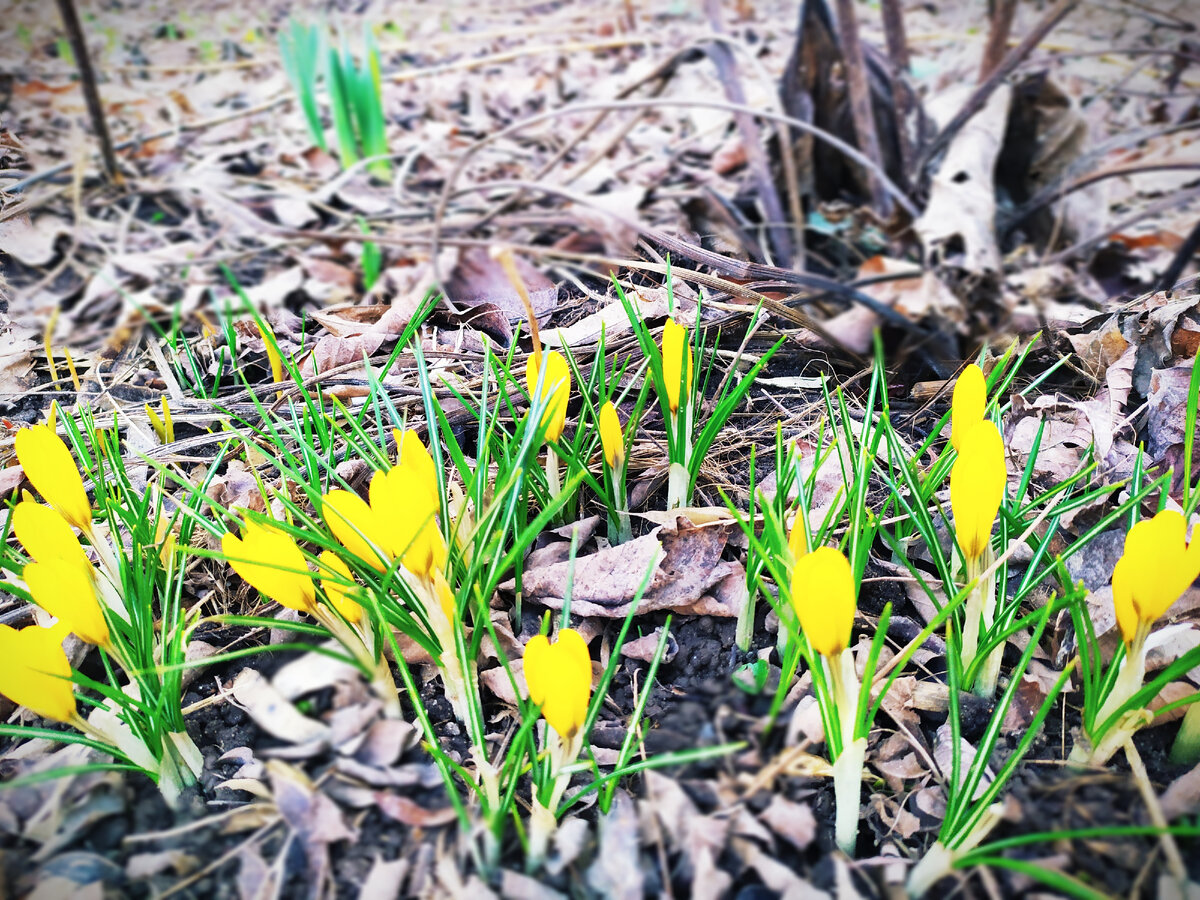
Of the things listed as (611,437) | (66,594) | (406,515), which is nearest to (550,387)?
(611,437)

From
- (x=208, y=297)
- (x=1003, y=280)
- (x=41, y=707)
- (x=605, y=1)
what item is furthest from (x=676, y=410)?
(x=605, y=1)

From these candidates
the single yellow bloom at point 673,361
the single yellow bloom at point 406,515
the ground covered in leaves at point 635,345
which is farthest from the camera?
the single yellow bloom at point 673,361

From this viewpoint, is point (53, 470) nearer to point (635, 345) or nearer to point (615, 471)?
point (615, 471)

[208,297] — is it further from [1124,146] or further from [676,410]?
[1124,146]

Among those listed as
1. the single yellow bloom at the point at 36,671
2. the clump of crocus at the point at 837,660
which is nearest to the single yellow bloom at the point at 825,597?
the clump of crocus at the point at 837,660

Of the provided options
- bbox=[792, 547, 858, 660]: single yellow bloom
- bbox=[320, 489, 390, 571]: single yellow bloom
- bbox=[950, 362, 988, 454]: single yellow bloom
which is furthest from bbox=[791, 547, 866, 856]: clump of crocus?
bbox=[320, 489, 390, 571]: single yellow bloom

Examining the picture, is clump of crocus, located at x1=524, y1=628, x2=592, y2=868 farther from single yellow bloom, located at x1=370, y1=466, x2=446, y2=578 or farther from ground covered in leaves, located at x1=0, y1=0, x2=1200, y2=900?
single yellow bloom, located at x1=370, y1=466, x2=446, y2=578

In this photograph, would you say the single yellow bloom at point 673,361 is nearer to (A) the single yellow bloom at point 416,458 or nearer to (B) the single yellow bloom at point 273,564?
(A) the single yellow bloom at point 416,458
